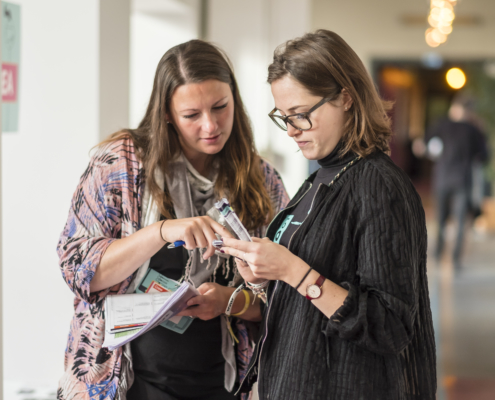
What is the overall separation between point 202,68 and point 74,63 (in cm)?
130

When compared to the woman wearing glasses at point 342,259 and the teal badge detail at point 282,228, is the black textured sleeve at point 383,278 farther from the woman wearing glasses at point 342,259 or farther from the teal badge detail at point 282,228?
the teal badge detail at point 282,228

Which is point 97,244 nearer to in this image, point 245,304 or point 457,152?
point 245,304

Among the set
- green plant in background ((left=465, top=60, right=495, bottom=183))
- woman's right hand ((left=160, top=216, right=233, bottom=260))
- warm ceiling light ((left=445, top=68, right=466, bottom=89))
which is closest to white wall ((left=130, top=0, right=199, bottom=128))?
woman's right hand ((left=160, top=216, right=233, bottom=260))

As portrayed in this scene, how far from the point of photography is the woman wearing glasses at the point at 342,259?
4.02 ft

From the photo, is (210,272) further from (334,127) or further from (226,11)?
(226,11)

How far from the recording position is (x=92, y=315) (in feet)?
5.47

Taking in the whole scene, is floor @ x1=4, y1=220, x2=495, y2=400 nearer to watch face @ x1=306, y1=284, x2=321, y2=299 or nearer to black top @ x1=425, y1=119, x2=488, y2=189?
black top @ x1=425, y1=119, x2=488, y2=189

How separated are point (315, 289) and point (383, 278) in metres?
0.15

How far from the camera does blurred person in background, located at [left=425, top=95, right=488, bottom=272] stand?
7395mm

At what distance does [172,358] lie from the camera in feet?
5.51

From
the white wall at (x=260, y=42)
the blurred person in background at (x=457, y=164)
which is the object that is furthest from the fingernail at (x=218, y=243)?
the blurred person in background at (x=457, y=164)

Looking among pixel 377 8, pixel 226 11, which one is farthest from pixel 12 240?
pixel 377 8

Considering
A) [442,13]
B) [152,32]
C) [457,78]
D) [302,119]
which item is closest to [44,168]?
[302,119]

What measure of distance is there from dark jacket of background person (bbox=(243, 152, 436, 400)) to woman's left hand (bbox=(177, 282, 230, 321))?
27 centimetres
